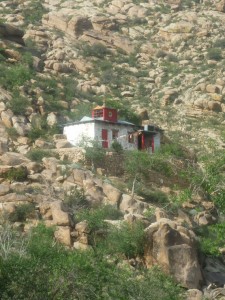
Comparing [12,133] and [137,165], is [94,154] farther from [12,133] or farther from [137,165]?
[12,133]

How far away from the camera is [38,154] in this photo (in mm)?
39312

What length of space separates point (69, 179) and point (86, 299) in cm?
1720

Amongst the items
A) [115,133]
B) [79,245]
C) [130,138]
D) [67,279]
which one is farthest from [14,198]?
[130,138]

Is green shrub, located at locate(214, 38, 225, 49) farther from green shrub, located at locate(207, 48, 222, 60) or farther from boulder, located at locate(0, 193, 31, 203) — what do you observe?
boulder, located at locate(0, 193, 31, 203)

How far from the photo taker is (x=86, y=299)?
20.2 metres

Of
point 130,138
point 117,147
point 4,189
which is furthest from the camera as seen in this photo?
point 130,138

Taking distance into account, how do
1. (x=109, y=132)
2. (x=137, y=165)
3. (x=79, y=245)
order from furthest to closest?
(x=109, y=132)
(x=137, y=165)
(x=79, y=245)

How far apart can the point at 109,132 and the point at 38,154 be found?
7.09 metres

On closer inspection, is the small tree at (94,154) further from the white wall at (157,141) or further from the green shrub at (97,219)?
the green shrub at (97,219)

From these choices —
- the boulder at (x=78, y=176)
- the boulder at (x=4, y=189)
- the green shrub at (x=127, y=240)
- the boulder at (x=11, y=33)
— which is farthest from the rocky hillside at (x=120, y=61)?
the green shrub at (x=127, y=240)

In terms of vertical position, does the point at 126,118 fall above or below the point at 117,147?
above

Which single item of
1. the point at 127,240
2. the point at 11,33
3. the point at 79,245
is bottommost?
the point at 79,245

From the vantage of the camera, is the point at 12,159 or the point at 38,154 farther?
the point at 38,154

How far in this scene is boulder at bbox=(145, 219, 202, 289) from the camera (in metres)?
30.7
